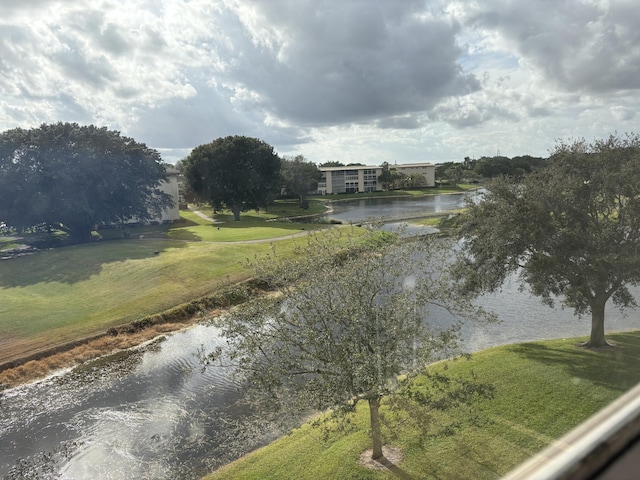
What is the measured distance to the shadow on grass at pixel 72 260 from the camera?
3534 centimetres

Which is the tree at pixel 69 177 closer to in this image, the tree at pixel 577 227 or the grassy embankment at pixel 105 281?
the grassy embankment at pixel 105 281

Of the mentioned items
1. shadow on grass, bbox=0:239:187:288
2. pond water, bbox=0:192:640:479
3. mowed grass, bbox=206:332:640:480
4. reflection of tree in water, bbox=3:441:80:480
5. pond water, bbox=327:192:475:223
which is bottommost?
reflection of tree in water, bbox=3:441:80:480

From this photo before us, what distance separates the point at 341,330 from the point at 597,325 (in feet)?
40.7

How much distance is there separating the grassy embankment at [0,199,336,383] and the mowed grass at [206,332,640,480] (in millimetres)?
10400

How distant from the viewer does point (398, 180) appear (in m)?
129

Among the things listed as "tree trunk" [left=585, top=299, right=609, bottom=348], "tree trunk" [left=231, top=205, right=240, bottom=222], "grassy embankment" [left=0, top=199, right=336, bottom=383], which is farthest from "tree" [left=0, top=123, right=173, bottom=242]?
"tree trunk" [left=585, top=299, right=609, bottom=348]

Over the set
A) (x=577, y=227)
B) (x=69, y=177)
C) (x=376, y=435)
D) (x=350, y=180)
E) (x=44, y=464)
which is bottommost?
(x=44, y=464)

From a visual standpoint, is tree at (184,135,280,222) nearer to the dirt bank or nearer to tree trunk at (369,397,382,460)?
the dirt bank

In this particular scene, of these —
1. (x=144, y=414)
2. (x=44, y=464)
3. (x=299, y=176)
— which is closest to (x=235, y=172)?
(x=299, y=176)

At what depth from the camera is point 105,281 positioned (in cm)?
3375

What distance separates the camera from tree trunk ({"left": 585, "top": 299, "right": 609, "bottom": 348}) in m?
17.0

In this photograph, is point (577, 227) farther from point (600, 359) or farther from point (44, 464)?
point (44, 464)

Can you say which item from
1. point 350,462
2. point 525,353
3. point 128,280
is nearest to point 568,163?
point 525,353

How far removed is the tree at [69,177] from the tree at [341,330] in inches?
1624
